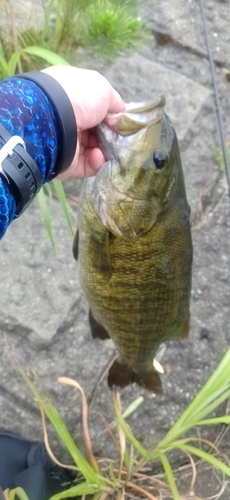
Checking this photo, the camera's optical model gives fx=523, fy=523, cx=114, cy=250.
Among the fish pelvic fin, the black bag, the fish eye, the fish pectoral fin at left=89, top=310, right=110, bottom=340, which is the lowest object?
the black bag

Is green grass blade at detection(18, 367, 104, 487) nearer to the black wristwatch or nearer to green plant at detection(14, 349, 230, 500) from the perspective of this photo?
green plant at detection(14, 349, 230, 500)

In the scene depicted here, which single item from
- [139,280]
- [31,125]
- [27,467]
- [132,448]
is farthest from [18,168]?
[27,467]

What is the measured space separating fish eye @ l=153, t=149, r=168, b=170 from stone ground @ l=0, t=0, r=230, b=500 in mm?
819

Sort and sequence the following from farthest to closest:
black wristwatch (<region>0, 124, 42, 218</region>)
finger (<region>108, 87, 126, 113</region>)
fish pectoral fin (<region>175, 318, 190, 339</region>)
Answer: fish pectoral fin (<region>175, 318, 190, 339</region>) < finger (<region>108, 87, 126, 113</region>) < black wristwatch (<region>0, 124, 42, 218</region>)

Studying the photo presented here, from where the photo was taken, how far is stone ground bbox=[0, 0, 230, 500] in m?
1.85

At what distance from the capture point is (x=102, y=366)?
1910 mm

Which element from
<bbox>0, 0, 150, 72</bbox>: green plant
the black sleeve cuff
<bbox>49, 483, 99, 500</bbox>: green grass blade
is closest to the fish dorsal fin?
the black sleeve cuff

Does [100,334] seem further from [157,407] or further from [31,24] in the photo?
[31,24]

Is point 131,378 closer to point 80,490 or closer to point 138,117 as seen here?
point 80,490

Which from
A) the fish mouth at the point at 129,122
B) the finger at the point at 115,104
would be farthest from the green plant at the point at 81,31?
the fish mouth at the point at 129,122

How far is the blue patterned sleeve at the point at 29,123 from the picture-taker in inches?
43.6

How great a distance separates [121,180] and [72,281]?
0.76 m

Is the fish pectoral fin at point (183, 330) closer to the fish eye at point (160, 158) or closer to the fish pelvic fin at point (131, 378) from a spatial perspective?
the fish pelvic fin at point (131, 378)

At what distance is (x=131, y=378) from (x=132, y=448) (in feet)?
0.88
